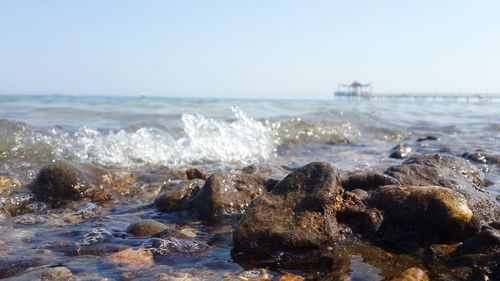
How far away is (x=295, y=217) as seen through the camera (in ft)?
10.7

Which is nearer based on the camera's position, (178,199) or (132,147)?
(178,199)

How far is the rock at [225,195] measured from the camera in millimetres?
4293

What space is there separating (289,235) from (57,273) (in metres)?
1.44

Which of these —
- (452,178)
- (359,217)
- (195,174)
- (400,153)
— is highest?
(452,178)

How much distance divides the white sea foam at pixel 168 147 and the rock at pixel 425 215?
4.90 meters

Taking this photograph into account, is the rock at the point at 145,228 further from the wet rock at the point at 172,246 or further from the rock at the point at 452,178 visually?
the rock at the point at 452,178

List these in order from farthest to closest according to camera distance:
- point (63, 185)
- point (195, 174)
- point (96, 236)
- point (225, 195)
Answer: point (195, 174) → point (63, 185) → point (225, 195) → point (96, 236)

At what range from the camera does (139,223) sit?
3756mm

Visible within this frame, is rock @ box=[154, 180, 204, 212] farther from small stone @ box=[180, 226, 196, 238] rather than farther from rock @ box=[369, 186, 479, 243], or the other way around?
rock @ box=[369, 186, 479, 243]

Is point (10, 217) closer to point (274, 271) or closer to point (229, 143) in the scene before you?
point (274, 271)

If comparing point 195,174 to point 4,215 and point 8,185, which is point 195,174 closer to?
point 8,185

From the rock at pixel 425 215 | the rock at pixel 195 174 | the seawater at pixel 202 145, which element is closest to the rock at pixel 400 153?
the seawater at pixel 202 145

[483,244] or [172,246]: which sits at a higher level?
[483,244]

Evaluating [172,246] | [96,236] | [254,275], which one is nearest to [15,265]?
[96,236]
